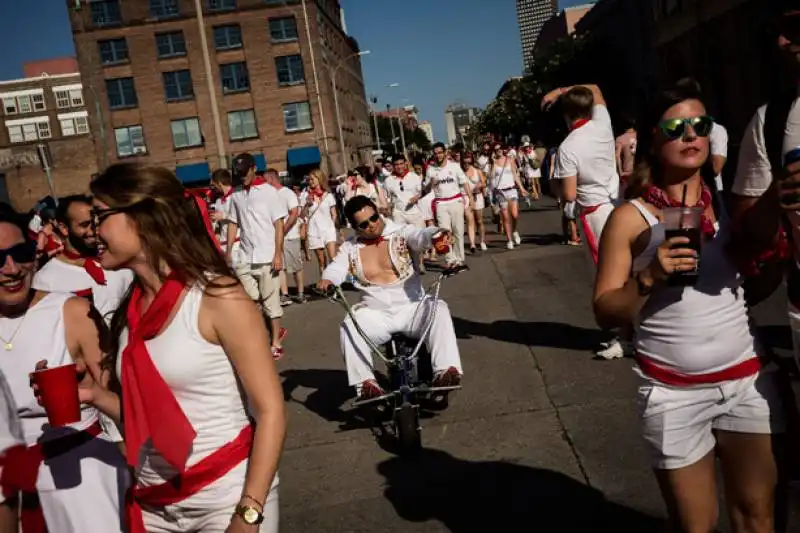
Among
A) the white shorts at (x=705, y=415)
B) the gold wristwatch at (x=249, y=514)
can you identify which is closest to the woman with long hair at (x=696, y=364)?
the white shorts at (x=705, y=415)

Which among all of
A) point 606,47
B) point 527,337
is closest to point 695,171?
point 527,337

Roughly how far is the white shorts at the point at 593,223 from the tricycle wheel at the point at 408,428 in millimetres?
2247

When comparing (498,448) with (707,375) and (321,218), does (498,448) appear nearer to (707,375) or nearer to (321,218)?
(707,375)

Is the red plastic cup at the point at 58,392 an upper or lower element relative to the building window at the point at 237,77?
lower

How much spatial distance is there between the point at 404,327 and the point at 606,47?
4121 cm

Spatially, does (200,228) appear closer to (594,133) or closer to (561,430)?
(561,430)

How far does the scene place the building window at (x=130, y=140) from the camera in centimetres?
5591

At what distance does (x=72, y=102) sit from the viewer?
81375mm

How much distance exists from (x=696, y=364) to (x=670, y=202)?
577 mm

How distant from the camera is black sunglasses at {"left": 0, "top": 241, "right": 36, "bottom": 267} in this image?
277cm

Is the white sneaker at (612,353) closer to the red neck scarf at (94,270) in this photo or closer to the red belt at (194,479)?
the red neck scarf at (94,270)

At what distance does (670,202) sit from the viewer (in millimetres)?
2727

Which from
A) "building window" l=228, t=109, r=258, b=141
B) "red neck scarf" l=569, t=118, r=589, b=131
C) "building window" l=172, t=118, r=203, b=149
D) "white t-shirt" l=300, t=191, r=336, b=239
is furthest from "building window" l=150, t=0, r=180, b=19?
"red neck scarf" l=569, t=118, r=589, b=131

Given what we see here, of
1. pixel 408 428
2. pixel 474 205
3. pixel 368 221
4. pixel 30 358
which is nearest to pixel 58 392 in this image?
pixel 30 358
